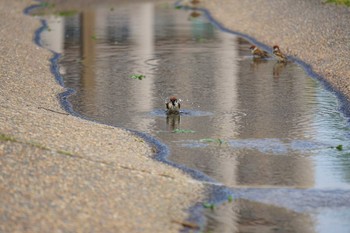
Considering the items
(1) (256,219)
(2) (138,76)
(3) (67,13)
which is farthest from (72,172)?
(3) (67,13)

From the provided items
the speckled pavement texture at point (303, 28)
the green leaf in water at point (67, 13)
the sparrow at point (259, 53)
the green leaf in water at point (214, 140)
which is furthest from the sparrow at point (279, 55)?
the green leaf in water at point (67, 13)

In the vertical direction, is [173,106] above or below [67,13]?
above

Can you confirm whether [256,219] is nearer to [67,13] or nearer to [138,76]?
[138,76]

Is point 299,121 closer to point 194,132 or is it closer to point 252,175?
point 194,132

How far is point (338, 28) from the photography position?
30.8m

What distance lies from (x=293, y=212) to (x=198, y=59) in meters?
16.1

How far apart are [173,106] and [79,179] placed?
6.87m

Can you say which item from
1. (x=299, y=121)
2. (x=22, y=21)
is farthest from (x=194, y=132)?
(x=22, y=21)

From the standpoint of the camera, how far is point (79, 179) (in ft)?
42.6

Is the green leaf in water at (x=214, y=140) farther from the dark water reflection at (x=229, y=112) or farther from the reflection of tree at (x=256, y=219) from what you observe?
the reflection of tree at (x=256, y=219)

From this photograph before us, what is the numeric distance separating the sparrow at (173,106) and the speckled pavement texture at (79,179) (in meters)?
1.92

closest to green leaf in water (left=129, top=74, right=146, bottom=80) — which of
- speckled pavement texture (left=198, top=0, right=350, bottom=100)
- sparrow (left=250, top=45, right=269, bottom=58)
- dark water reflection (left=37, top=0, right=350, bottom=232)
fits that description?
dark water reflection (left=37, top=0, right=350, bottom=232)

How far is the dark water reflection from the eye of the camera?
44.0ft

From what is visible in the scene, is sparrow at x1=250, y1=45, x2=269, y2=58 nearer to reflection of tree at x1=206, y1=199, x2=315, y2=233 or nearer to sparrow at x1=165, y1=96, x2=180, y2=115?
sparrow at x1=165, y1=96, x2=180, y2=115
